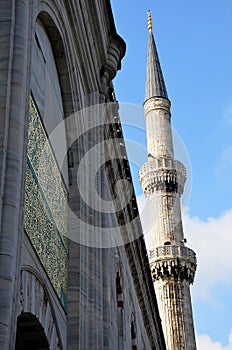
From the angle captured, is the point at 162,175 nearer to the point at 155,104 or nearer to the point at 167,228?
the point at 167,228

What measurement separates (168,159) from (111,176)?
1716cm

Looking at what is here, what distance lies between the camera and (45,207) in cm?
645

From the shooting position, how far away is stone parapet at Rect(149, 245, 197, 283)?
26812 millimetres

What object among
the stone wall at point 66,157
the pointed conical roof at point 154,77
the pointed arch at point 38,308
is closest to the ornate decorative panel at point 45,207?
the stone wall at point 66,157

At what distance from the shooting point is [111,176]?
38.6ft

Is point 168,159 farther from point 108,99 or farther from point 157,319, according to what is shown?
point 108,99

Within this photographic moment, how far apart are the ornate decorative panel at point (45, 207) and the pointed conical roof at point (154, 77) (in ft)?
78.0

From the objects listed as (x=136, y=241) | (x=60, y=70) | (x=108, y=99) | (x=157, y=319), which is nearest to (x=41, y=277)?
(x=60, y=70)

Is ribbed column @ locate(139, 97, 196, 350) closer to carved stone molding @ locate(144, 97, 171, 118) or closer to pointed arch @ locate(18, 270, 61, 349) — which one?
carved stone molding @ locate(144, 97, 171, 118)

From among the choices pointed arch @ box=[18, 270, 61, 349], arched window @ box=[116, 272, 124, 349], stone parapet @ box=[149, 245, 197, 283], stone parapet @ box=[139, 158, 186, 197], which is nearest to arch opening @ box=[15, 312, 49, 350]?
pointed arch @ box=[18, 270, 61, 349]

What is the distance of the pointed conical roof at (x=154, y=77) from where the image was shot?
1223 inches

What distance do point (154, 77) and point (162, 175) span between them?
558cm

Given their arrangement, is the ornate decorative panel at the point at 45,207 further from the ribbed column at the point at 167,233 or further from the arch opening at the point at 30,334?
the ribbed column at the point at 167,233

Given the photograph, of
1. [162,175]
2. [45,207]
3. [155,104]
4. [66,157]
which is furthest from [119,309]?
[155,104]
